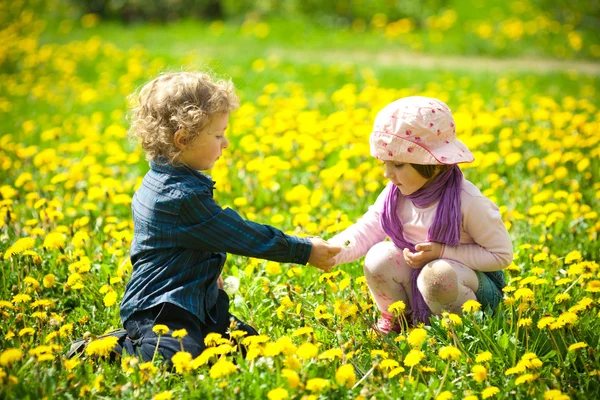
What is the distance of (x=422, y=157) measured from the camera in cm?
262

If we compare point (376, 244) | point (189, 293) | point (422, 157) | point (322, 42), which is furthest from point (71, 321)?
point (322, 42)

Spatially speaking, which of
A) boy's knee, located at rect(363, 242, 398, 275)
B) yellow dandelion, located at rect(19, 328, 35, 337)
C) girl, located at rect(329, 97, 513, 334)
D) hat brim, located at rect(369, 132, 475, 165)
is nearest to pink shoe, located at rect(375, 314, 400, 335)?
girl, located at rect(329, 97, 513, 334)

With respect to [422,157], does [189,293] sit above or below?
below

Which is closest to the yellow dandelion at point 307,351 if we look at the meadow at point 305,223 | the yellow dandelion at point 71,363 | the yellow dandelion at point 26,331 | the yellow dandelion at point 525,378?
the meadow at point 305,223

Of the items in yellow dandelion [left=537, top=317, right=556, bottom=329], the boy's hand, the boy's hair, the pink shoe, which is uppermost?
the boy's hair

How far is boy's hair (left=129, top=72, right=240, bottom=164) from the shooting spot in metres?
2.59

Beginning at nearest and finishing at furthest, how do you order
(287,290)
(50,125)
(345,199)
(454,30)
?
1. (287,290)
2. (345,199)
3. (50,125)
4. (454,30)

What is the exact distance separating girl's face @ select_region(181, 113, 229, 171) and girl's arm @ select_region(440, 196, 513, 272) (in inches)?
38.3

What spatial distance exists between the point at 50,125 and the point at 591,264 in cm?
515

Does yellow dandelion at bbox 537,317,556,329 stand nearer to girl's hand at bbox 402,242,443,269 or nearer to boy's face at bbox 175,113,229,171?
girl's hand at bbox 402,242,443,269

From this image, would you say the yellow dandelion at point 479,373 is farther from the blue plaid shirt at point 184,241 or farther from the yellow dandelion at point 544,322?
the blue plaid shirt at point 184,241

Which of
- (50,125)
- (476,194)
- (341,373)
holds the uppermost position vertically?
(476,194)

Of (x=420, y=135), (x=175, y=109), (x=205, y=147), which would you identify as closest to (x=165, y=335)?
(x=205, y=147)

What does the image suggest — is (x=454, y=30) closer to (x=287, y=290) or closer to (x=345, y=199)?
(x=345, y=199)
